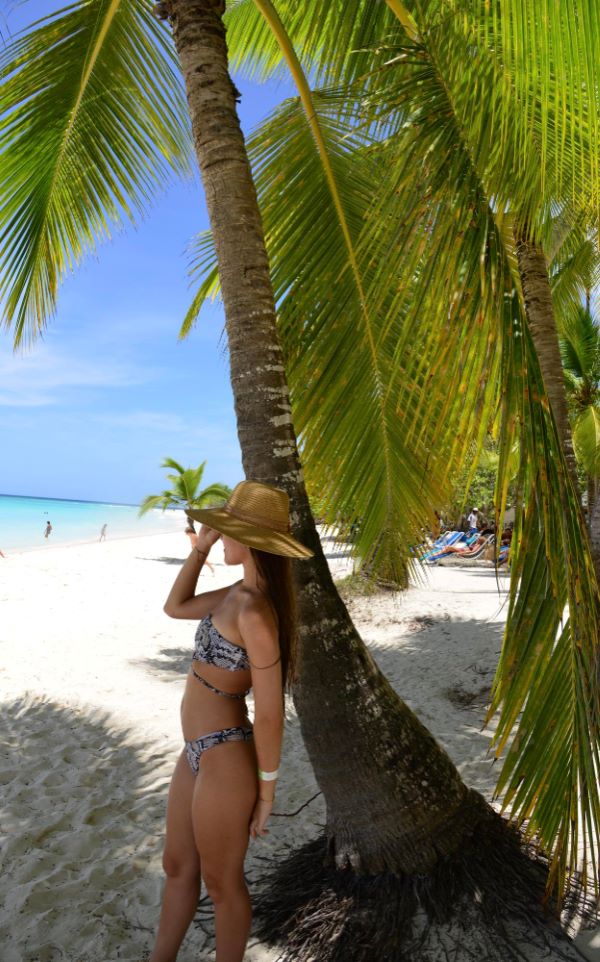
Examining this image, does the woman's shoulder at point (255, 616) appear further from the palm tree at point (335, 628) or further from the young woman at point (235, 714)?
the palm tree at point (335, 628)

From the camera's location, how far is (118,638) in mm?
9781

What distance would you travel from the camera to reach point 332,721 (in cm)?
295

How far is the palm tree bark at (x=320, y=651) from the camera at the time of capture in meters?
2.95

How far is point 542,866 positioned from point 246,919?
1.71m

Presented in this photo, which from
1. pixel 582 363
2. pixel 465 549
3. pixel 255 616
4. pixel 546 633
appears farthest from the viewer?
pixel 465 549

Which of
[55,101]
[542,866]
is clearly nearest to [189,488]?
[55,101]

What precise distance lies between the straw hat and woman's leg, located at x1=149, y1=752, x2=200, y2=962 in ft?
2.76

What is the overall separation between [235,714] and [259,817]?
1.08 feet

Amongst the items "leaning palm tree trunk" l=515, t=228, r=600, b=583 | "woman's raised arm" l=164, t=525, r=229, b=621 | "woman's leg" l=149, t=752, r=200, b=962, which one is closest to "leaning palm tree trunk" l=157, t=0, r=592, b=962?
"woman's raised arm" l=164, t=525, r=229, b=621

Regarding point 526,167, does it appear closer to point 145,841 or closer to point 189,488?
point 145,841

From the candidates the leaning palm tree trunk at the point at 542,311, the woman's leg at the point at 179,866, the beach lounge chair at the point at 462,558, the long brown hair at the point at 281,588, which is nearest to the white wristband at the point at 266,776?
the woman's leg at the point at 179,866

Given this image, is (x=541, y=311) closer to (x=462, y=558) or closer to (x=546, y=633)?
(x=546, y=633)

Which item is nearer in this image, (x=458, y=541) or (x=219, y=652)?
(x=219, y=652)

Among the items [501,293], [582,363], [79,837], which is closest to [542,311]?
[501,293]
